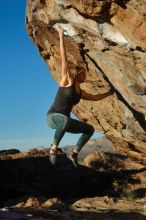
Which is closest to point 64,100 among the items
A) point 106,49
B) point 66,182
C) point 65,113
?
point 65,113

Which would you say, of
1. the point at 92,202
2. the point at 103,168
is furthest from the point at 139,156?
the point at 103,168

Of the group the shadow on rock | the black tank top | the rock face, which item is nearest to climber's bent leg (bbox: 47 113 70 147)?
the black tank top

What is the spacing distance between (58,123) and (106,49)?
4100mm

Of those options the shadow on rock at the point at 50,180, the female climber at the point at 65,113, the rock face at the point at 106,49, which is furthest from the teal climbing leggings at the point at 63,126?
the shadow on rock at the point at 50,180

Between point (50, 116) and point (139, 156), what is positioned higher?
point (50, 116)

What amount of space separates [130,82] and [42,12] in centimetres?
343

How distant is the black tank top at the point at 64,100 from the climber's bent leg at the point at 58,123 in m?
0.12

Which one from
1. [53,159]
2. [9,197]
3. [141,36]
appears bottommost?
[9,197]

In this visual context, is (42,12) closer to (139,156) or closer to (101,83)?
(101,83)

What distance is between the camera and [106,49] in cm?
1092

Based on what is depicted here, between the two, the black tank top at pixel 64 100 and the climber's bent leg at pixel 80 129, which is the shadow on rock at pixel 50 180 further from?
the black tank top at pixel 64 100

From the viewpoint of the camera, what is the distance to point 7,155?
2303 centimetres

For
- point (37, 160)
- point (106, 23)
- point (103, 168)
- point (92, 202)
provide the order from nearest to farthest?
point (106, 23), point (92, 202), point (37, 160), point (103, 168)

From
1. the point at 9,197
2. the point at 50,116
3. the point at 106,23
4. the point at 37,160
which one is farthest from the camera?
the point at 37,160
